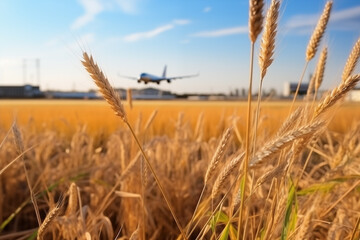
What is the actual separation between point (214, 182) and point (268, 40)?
48.6 inches

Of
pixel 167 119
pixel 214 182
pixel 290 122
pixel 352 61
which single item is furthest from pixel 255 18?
pixel 167 119

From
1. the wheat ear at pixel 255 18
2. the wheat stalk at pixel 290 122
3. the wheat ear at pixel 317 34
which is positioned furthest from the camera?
the wheat ear at pixel 317 34

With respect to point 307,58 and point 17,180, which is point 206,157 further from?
point 307,58

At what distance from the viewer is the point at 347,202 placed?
1.87m

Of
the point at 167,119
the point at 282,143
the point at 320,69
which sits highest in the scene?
the point at 320,69

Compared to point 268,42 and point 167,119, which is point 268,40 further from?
point 167,119

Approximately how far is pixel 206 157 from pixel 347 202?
1.05 meters

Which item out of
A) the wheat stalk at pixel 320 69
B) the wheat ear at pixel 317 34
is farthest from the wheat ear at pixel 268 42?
the wheat stalk at pixel 320 69

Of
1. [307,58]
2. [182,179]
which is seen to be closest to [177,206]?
[182,179]

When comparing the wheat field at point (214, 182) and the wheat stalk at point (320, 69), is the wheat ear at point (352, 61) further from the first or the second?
the wheat stalk at point (320, 69)

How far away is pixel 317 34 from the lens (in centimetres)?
103

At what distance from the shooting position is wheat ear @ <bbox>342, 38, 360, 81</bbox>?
0.95 metres

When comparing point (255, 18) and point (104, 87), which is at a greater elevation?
point (255, 18)

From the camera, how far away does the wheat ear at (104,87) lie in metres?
0.66
